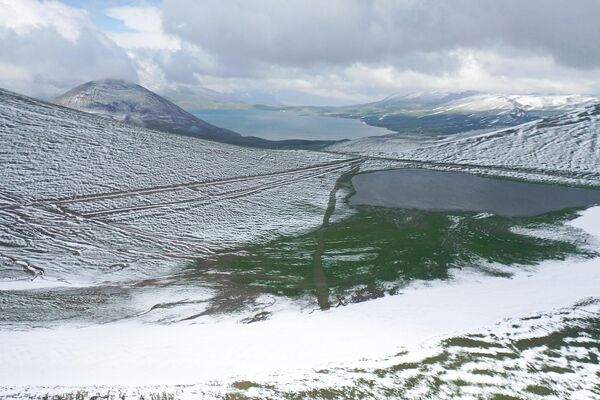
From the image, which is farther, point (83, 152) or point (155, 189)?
point (83, 152)

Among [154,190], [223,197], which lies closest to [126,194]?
[154,190]

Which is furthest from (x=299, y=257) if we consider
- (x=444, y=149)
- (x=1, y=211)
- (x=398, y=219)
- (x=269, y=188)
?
(x=444, y=149)

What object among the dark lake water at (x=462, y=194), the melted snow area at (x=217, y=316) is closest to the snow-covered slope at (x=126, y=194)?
the melted snow area at (x=217, y=316)

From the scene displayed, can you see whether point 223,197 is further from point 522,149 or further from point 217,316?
point 522,149

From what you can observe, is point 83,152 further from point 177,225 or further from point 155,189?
point 177,225

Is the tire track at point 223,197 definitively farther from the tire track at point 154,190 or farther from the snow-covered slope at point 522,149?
the snow-covered slope at point 522,149

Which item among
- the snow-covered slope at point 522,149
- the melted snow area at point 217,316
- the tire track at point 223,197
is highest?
the snow-covered slope at point 522,149
